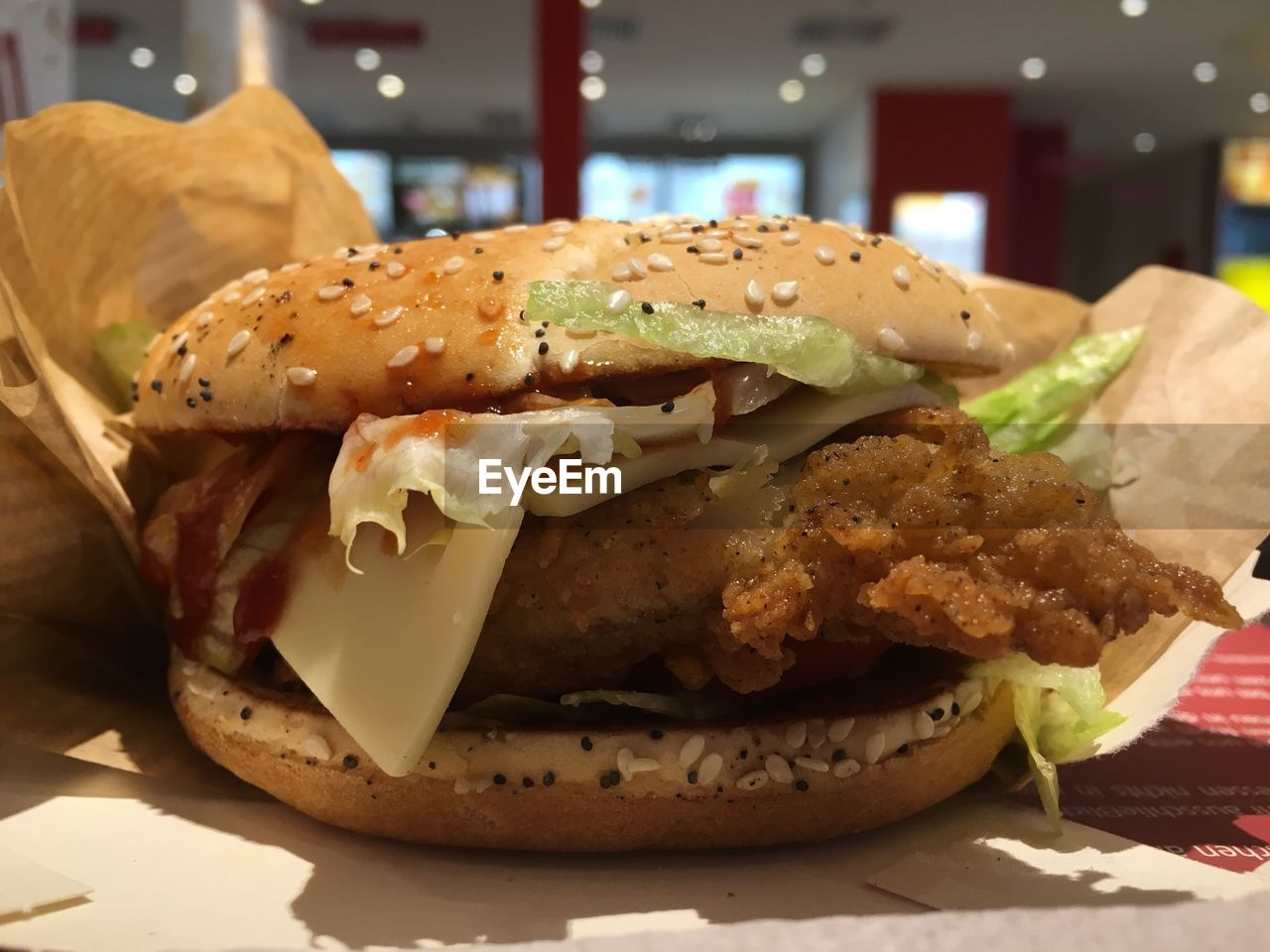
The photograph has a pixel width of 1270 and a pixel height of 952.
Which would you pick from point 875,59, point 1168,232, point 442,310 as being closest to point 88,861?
point 442,310

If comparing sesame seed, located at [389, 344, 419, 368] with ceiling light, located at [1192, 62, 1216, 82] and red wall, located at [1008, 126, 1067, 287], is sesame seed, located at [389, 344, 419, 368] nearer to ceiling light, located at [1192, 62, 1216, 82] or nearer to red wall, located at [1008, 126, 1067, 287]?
ceiling light, located at [1192, 62, 1216, 82]

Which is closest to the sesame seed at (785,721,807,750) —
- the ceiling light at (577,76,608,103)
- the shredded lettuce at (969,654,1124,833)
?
the shredded lettuce at (969,654,1124,833)

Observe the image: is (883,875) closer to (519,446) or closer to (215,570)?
(519,446)

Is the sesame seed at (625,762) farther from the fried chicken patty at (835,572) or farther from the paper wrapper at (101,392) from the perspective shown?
the paper wrapper at (101,392)

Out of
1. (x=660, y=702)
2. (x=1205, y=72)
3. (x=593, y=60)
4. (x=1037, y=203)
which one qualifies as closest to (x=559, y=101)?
(x=593, y=60)

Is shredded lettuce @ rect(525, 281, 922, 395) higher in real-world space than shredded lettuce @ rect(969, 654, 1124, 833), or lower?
higher

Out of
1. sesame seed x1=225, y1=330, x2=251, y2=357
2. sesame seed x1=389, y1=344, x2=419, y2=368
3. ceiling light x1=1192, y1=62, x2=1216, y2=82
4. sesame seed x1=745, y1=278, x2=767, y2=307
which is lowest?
sesame seed x1=225, y1=330, x2=251, y2=357

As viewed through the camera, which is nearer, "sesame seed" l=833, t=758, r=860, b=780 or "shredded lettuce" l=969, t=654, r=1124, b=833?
"sesame seed" l=833, t=758, r=860, b=780
